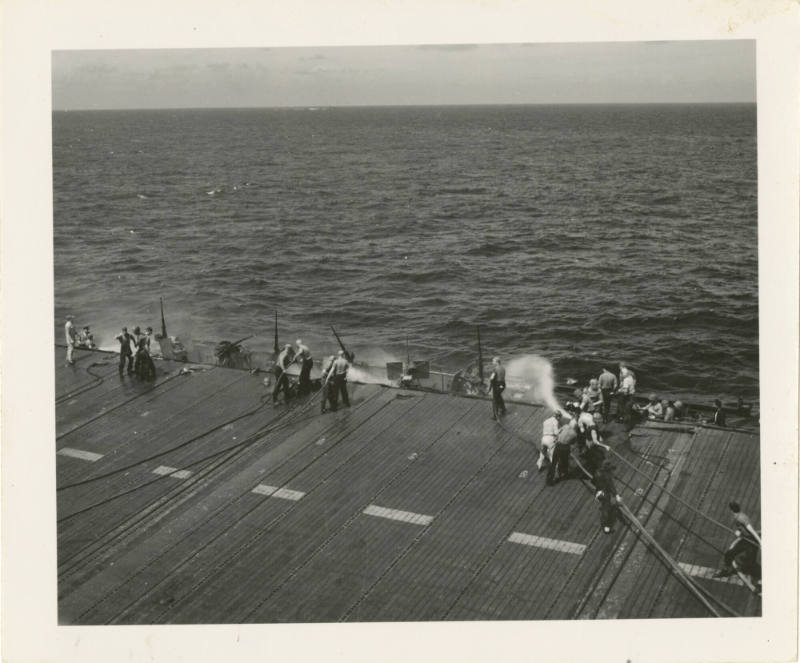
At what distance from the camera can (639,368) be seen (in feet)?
148

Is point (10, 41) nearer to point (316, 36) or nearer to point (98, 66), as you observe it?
point (98, 66)

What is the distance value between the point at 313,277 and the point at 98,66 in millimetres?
43019

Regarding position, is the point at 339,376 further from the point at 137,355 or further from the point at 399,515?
the point at 137,355

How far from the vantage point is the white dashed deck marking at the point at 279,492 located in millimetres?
21345

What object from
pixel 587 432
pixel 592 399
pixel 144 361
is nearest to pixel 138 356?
pixel 144 361

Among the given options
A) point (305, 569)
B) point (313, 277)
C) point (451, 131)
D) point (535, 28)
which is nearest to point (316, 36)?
point (535, 28)

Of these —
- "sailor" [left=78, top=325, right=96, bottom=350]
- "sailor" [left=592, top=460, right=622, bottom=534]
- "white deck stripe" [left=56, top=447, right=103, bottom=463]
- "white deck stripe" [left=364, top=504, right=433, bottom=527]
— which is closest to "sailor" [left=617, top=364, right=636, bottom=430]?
"sailor" [left=592, top=460, right=622, bottom=534]

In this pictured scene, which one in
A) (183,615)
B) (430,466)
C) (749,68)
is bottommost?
(183,615)

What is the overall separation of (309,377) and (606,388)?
8.90m

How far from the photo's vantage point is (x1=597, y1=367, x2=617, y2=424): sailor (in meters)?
24.3

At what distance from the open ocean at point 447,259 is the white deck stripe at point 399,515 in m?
24.7

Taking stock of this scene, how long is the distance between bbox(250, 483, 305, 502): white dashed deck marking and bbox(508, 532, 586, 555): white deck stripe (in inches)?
213

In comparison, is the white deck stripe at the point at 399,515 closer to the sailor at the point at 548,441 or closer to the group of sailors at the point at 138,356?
the sailor at the point at 548,441

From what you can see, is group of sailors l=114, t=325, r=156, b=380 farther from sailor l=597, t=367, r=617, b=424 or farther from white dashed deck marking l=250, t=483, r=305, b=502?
sailor l=597, t=367, r=617, b=424
